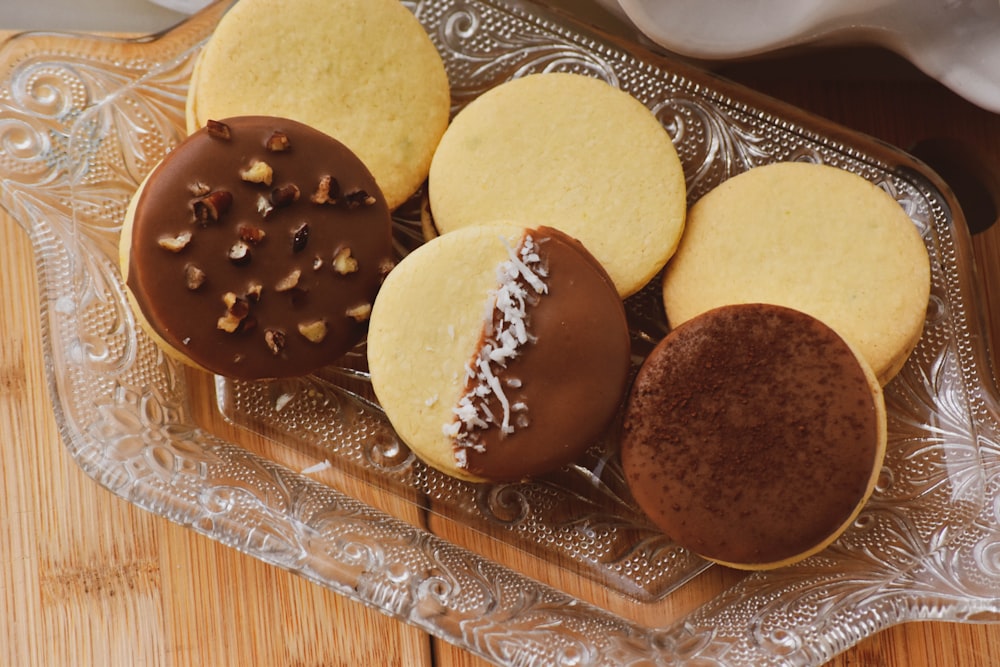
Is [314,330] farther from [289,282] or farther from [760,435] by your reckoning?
[760,435]

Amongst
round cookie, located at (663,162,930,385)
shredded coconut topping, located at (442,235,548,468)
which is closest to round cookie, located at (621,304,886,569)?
round cookie, located at (663,162,930,385)

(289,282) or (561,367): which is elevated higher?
(289,282)

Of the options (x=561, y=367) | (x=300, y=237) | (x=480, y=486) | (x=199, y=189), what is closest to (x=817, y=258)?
(x=561, y=367)

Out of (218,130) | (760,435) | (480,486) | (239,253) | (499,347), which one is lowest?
(480,486)

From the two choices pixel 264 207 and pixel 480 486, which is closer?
pixel 264 207

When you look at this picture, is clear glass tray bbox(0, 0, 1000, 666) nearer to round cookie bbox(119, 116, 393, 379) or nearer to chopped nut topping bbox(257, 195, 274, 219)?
round cookie bbox(119, 116, 393, 379)

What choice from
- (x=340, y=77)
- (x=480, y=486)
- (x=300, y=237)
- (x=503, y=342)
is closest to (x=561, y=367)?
(x=503, y=342)
